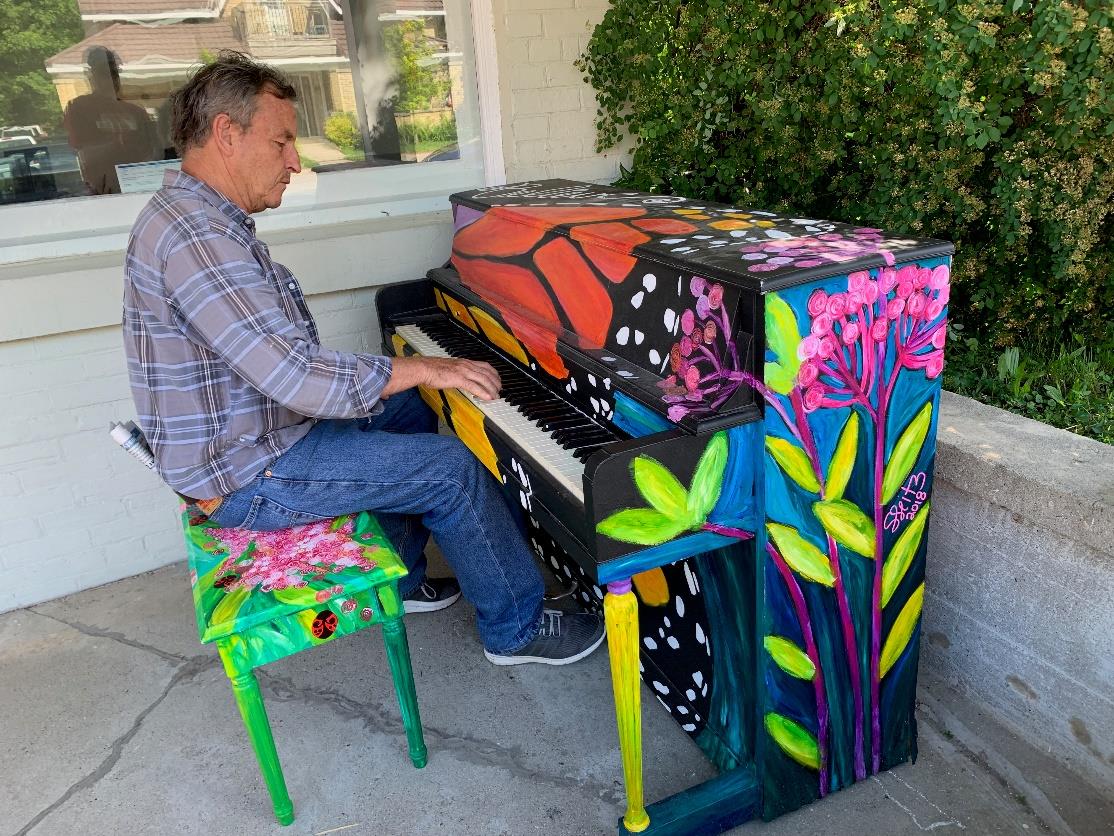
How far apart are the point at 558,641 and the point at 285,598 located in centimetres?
90

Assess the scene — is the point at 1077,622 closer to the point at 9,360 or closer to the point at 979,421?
the point at 979,421

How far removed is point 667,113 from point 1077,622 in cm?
206

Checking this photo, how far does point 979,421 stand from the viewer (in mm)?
2104

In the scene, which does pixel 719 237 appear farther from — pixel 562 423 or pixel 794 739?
pixel 794 739

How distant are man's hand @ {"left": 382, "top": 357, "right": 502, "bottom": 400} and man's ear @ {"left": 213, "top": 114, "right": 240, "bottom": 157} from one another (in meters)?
0.61

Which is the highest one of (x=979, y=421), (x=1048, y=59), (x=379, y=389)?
(x=1048, y=59)

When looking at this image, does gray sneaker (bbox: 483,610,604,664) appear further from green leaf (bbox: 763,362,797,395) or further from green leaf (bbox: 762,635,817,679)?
green leaf (bbox: 763,362,797,395)

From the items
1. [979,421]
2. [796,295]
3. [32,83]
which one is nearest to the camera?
[796,295]

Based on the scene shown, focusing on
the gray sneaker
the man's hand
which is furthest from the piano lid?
the gray sneaker

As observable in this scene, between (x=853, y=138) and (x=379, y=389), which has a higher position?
(x=853, y=138)

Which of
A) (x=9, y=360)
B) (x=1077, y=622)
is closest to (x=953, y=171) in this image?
(x=1077, y=622)

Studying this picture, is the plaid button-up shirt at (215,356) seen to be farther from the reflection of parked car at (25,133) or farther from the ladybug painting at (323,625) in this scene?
the reflection of parked car at (25,133)

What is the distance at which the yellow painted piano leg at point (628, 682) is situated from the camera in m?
1.56

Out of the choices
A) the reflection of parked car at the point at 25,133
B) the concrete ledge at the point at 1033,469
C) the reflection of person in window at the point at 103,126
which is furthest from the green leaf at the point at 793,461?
the reflection of parked car at the point at 25,133
